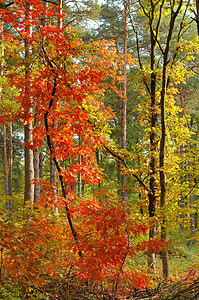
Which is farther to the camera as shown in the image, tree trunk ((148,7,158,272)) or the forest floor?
tree trunk ((148,7,158,272))

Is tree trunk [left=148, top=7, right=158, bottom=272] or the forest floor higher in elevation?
tree trunk [left=148, top=7, right=158, bottom=272]

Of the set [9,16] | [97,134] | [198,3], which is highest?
[9,16]

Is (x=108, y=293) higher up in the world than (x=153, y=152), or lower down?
lower down

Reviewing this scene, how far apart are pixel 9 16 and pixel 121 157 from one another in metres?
3.23

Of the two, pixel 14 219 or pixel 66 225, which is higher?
pixel 14 219

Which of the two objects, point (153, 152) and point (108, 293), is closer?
point (108, 293)

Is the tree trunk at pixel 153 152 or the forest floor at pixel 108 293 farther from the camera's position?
the tree trunk at pixel 153 152

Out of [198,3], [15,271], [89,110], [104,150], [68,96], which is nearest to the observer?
[15,271]

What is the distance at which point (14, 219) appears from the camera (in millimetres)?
3197

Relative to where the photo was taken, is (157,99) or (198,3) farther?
(157,99)

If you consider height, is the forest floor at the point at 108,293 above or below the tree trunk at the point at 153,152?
below

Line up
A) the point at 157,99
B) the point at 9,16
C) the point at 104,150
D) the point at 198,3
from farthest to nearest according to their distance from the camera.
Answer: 1. the point at 157,99
2. the point at 104,150
3. the point at 9,16
4. the point at 198,3

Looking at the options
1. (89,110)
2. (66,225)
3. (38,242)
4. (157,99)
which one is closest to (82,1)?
(157,99)

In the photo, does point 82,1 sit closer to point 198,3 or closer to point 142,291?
point 198,3
